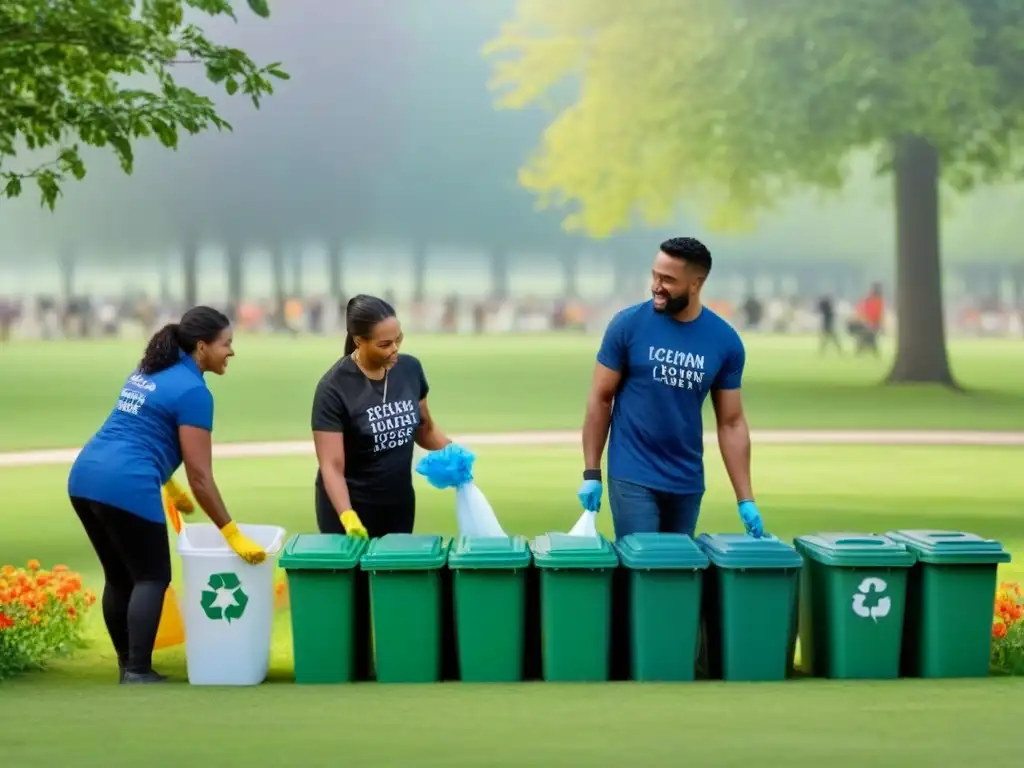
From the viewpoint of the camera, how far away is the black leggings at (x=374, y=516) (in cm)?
880

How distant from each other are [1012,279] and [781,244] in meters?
12.0

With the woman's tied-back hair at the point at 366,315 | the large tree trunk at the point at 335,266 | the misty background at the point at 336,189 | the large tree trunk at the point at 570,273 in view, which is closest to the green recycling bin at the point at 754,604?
the woman's tied-back hair at the point at 366,315

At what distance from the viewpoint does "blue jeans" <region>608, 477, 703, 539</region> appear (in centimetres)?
851

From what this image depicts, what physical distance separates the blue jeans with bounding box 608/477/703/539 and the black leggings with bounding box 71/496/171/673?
6.59ft

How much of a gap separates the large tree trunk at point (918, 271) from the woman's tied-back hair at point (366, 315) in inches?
1177

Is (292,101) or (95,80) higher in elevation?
(292,101)

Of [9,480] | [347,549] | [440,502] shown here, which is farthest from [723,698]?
[9,480]

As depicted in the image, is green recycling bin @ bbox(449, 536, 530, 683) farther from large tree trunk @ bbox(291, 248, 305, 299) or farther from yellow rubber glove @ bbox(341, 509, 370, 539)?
large tree trunk @ bbox(291, 248, 305, 299)

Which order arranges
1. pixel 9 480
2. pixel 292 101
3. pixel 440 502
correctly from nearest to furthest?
pixel 440 502 → pixel 9 480 → pixel 292 101

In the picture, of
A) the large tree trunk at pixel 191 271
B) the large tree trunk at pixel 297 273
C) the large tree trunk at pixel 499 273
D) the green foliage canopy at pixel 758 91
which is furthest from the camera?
the large tree trunk at pixel 499 273

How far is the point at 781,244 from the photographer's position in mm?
96500

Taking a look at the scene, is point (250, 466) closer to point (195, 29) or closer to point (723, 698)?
point (195, 29)

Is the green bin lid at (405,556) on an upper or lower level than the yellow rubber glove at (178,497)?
lower

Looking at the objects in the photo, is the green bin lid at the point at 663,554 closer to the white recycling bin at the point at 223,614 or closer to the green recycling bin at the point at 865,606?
the green recycling bin at the point at 865,606
